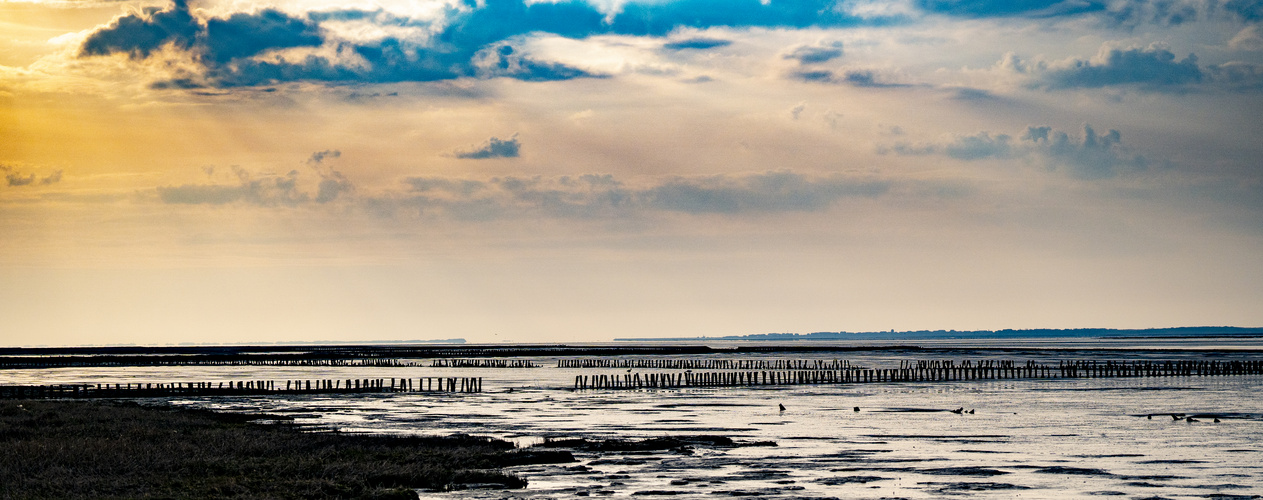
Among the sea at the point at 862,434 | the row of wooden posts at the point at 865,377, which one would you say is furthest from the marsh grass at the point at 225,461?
the row of wooden posts at the point at 865,377

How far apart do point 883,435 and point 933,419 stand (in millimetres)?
9380

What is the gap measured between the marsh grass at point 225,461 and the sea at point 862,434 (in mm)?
1938

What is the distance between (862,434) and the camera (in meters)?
47.5

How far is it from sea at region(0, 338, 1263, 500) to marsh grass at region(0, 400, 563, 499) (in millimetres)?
1938

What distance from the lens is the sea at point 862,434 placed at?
31484 mm

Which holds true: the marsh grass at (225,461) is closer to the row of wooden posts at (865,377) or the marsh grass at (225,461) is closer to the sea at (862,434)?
the sea at (862,434)

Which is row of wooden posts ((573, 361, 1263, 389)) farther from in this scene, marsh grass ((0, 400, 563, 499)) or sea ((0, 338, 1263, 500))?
marsh grass ((0, 400, 563, 499))

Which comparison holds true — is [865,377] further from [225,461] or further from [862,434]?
[225,461]

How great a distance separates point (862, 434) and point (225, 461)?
25.2 metres

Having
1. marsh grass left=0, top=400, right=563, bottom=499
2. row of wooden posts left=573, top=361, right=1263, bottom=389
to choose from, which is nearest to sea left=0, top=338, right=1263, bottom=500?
marsh grass left=0, top=400, right=563, bottom=499

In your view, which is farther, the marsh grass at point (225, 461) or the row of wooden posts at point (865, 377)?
the row of wooden posts at point (865, 377)

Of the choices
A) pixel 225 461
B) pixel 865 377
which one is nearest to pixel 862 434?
pixel 225 461

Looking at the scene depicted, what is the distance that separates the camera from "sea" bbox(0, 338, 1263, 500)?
31.5 meters

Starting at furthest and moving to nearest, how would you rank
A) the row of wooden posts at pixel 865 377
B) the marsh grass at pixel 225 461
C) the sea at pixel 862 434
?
the row of wooden posts at pixel 865 377 < the sea at pixel 862 434 < the marsh grass at pixel 225 461
